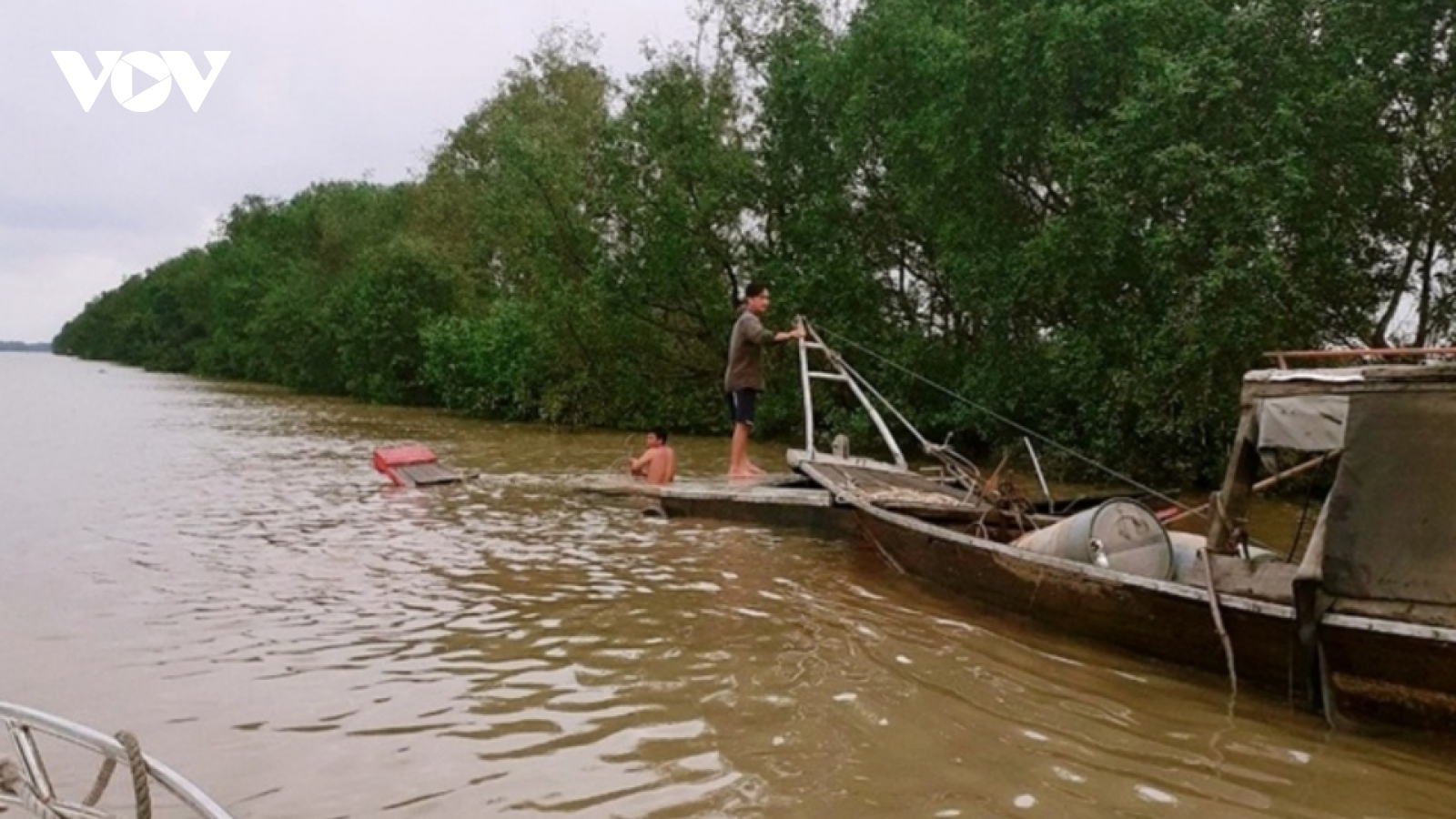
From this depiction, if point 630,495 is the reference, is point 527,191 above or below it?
above

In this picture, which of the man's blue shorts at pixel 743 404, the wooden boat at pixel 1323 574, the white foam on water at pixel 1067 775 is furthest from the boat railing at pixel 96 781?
the man's blue shorts at pixel 743 404

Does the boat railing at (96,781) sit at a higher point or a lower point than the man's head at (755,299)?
lower

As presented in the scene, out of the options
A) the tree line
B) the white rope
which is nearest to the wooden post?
the white rope

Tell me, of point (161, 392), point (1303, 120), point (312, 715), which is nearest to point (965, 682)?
point (312, 715)

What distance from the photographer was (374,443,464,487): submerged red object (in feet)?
47.8

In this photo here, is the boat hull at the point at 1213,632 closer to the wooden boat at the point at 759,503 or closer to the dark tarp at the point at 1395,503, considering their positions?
the dark tarp at the point at 1395,503

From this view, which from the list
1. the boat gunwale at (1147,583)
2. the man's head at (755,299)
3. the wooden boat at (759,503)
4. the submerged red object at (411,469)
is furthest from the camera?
the submerged red object at (411,469)

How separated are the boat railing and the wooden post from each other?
5.43m

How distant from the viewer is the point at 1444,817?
4.64 metres

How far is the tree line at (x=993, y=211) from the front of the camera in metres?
13.9

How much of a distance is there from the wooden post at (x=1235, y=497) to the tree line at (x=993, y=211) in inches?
292

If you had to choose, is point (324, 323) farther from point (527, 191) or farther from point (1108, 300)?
point (1108, 300)

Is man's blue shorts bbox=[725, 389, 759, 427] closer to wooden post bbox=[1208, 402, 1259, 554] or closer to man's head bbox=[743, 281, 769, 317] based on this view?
man's head bbox=[743, 281, 769, 317]

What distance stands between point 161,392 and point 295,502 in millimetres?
36706
